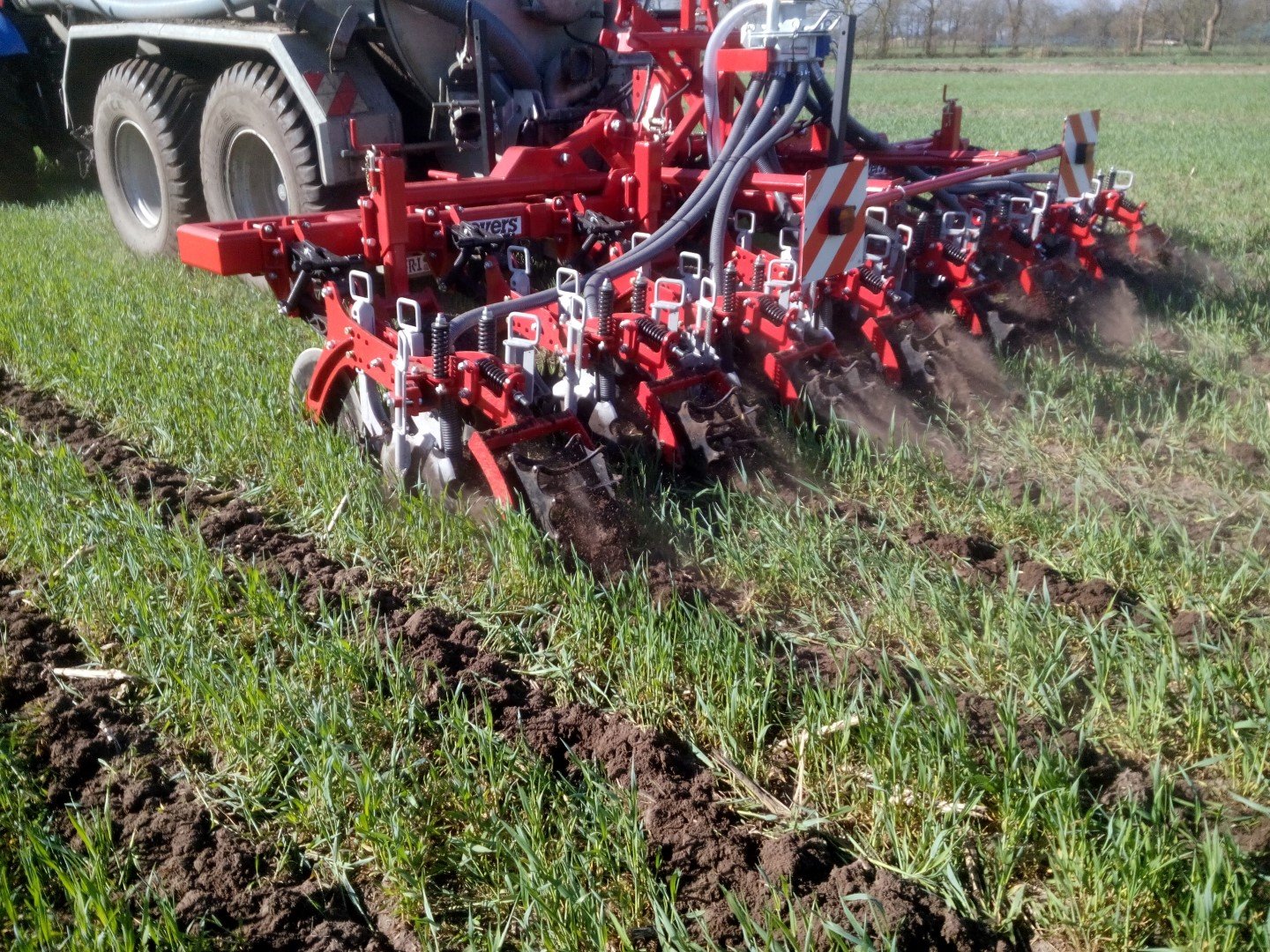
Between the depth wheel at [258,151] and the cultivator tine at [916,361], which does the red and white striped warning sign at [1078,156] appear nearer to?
the cultivator tine at [916,361]

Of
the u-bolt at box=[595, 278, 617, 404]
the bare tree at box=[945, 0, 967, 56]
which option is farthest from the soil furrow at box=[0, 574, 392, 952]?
the bare tree at box=[945, 0, 967, 56]

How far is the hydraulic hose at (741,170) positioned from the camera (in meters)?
4.16

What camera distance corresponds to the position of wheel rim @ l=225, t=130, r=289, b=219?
584 cm

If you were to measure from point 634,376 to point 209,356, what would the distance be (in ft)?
7.05

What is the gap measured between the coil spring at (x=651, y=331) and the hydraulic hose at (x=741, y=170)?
56cm

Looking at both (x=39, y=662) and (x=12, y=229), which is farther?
(x=12, y=229)

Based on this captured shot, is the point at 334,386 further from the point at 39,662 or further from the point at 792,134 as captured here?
the point at 792,134

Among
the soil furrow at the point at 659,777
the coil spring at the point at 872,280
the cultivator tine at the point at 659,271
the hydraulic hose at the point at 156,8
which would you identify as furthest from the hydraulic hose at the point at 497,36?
the soil furrow at the point at 659,777

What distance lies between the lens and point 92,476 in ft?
12.3

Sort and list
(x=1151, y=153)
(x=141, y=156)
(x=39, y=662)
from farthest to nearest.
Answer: (x=1151, y=153), (x=141, y=156), (x=39, y=662)

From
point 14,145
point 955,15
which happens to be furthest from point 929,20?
point 14,145

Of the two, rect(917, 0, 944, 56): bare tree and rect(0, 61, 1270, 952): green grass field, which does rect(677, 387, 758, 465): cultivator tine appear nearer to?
rect(0, 61, 1270, 952): green grass field

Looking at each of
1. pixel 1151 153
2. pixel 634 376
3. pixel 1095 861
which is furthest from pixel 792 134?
pixel 1151 153

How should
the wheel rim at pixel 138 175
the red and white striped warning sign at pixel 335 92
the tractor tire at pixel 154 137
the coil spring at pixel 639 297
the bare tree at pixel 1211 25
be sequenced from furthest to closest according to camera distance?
1. the bare tree at pixel 1211 25
2. the wheel rim at pixel 138 175
3. the tractor tire at pixel 154 137
4. the red and white striped warning sign at pixel 335 92
5. the coil spring at pixel 639 297
